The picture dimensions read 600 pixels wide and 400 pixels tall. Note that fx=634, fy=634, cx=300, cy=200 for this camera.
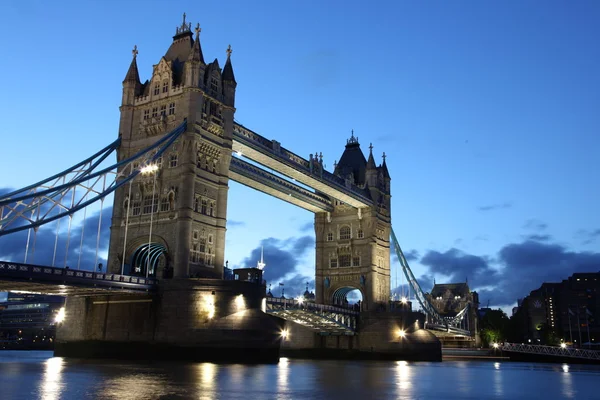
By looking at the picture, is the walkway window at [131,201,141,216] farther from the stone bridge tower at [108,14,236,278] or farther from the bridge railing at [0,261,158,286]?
the bridge railing at [0,261,158,286]

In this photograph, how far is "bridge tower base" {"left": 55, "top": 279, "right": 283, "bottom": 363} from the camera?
50.6 meters

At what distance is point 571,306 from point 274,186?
11842 centimetres

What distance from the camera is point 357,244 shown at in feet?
303

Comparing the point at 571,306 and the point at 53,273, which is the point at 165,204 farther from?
the point at 571,306

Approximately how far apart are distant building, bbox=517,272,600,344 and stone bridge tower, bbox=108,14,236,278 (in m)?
121

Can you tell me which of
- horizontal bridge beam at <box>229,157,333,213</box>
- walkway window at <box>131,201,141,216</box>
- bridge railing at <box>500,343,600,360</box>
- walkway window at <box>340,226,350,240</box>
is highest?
horizontal bridge beam at <box>229,157,333,213</box>

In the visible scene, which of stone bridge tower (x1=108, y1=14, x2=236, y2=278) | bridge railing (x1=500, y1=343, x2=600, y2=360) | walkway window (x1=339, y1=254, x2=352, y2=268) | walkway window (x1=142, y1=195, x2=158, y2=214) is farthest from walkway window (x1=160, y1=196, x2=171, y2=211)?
bridge railing (x1=500, y1=343, x2=600, y2=360)

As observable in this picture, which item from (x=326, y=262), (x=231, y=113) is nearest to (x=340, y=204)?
(x=326, y=262)

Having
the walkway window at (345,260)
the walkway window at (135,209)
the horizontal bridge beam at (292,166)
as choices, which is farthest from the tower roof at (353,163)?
the walkway window at (135,209)

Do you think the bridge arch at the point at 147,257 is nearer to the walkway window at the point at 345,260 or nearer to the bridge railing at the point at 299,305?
the bridge railing at the point at 299,305

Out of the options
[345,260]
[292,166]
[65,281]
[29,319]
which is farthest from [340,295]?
[29,319]

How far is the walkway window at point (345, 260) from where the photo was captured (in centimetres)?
9338

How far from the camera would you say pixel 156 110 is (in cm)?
6172

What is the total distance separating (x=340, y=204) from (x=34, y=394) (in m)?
74.3
